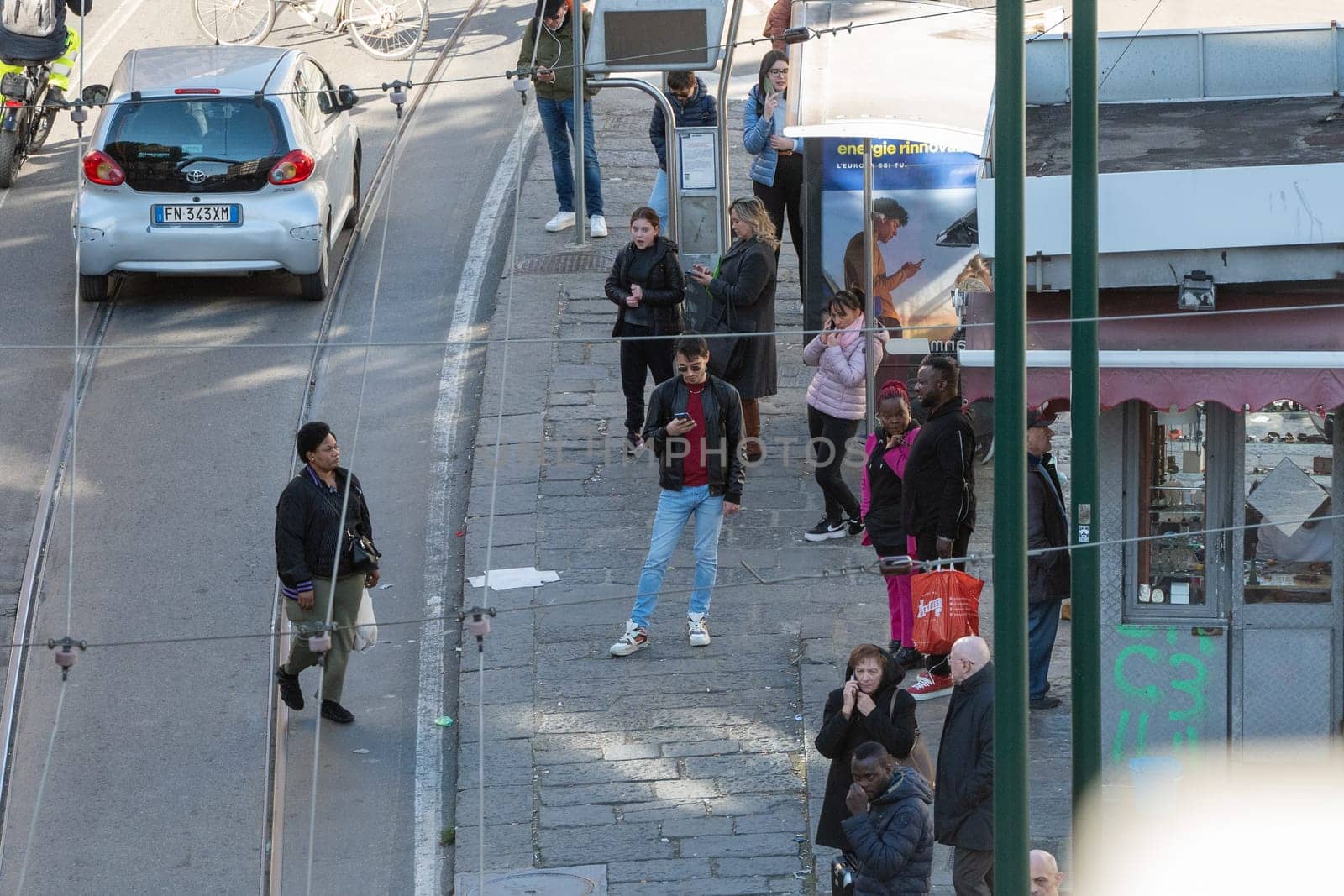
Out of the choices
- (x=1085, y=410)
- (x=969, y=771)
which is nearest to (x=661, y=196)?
(x=1085, y=410)

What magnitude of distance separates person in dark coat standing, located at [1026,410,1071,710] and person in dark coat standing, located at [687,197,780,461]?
7.85 feet

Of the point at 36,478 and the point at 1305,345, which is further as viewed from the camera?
the point at 36,478

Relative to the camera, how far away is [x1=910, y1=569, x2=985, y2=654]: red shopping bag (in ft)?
28.0

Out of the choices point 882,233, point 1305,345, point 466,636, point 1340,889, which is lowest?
point 1340,889

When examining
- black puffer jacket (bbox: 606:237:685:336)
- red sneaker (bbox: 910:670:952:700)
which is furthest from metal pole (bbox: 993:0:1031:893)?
black puffer jacket (bbox: 606:237:685:336)

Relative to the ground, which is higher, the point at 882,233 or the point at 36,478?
the point at 882,233

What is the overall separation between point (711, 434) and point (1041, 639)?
1903 millimetres

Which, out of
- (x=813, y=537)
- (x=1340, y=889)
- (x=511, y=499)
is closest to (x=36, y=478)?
(x=511, y=499)

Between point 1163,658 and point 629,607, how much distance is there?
9.94 ft

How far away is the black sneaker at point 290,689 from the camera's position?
9.41 metres

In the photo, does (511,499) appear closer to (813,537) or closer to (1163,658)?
(813,537)

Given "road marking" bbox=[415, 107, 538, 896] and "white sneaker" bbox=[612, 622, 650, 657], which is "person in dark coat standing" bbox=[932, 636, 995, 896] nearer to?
"road marking" bbox=[415, 107, 538, 896]

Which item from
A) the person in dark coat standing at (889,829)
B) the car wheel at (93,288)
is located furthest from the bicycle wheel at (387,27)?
the person in dark coat standing at (889,829)

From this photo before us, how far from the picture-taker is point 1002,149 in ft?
21.0
